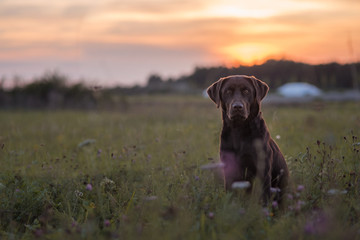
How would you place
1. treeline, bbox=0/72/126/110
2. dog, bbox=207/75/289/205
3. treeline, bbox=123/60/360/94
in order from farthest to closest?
treeline, bbox=123/60/360/94, treeline, bbox=0/72/126/110, dog, bbox=207/75/289/205

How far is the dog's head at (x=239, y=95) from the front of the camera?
3.71m

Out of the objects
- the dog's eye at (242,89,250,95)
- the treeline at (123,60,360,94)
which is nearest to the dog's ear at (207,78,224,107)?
the dog's eye at (242,89,250,95)

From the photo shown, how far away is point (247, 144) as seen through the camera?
3648mm

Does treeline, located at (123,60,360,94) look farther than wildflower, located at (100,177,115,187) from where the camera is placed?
Yes

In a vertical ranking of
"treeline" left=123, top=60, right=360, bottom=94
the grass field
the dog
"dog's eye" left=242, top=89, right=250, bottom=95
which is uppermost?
"treeline" left=123, top=60, right=360, bottom=94

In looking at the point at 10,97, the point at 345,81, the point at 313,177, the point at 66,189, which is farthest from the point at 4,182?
the point at 345,81

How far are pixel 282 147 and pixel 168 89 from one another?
3252 centimetres

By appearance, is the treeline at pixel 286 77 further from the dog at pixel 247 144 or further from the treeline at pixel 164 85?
the dog at pixel 247 144

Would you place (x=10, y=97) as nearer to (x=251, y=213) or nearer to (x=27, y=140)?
(x=27, y=140)

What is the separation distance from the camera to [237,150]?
371 cm

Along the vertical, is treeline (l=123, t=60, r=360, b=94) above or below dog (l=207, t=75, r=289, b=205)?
above

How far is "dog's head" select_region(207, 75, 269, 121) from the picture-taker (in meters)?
3.71

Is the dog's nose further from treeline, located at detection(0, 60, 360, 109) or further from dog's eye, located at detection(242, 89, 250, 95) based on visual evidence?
treeline, located at detection(0, 60, 360, 109)

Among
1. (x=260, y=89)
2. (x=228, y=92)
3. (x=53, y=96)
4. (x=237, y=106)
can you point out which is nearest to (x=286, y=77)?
(x=53, y=96)
